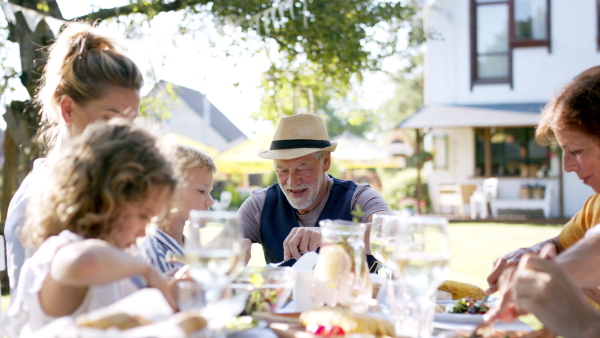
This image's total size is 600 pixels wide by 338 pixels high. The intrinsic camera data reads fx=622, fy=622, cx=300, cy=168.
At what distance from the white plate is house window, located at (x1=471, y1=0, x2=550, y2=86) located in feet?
56.9

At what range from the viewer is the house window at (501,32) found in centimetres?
1773

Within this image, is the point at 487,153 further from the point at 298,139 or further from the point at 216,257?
the point at 216,257

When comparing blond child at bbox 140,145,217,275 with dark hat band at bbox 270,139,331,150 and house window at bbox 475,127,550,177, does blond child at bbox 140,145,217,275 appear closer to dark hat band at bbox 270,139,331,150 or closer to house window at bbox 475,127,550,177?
dark hat band at bbox 270,139,331,150

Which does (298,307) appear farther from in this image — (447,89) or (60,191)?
(447,89)

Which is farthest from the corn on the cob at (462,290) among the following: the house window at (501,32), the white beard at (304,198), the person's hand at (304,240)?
the house window at (501,32)

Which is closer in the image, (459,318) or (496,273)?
(459,318)

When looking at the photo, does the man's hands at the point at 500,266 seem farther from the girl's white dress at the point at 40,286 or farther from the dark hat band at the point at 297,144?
the dark hat band at the point at 297,144

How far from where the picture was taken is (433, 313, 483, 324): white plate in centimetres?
176

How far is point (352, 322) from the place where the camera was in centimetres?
145

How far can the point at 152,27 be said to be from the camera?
6703 mm

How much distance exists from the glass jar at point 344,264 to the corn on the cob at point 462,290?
1.99 ft

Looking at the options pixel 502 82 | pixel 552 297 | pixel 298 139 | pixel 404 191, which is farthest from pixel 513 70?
pixel 552 297

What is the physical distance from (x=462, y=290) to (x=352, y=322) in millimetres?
918

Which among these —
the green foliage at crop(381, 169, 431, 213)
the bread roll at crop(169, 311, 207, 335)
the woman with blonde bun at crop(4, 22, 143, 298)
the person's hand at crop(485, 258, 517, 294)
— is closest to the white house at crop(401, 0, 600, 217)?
the green foliage at crop(381, 169, 431, 213)
